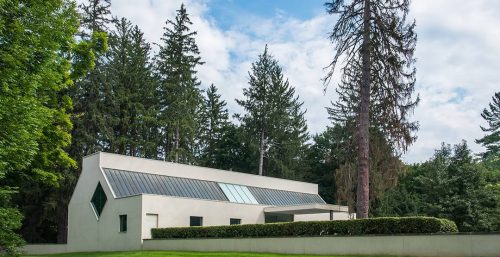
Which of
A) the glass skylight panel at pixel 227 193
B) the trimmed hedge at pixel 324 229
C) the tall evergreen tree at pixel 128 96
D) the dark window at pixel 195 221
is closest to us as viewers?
the trimmed hedge at pixel 324 229

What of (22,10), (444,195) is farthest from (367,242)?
(444,195)

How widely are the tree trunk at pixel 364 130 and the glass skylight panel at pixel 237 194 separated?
1465 cm

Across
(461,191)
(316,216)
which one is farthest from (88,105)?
(461,191)

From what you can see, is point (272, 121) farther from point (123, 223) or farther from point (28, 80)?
point (28, 80)

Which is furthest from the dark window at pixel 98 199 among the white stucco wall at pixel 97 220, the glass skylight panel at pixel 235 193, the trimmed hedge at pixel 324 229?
the glass skylight panel at pixel 235 193

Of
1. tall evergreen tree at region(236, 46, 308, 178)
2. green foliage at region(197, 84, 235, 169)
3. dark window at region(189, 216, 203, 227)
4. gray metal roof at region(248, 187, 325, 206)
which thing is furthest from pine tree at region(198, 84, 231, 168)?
dark window at region(189, 216, 203, 227)

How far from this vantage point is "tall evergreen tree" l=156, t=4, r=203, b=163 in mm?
48031

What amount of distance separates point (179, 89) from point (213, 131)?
14866 mm

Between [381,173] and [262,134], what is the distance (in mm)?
27862

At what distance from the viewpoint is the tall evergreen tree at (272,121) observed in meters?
52.9

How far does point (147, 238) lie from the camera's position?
2930 centimetres

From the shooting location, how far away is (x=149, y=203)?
2989 centimetres

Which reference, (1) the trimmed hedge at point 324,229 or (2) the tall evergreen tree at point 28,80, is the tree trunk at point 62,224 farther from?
(2) the tall evergreen tree at point 28,80

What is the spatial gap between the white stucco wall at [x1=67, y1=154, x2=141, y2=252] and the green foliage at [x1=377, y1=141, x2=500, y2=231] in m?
18.3
